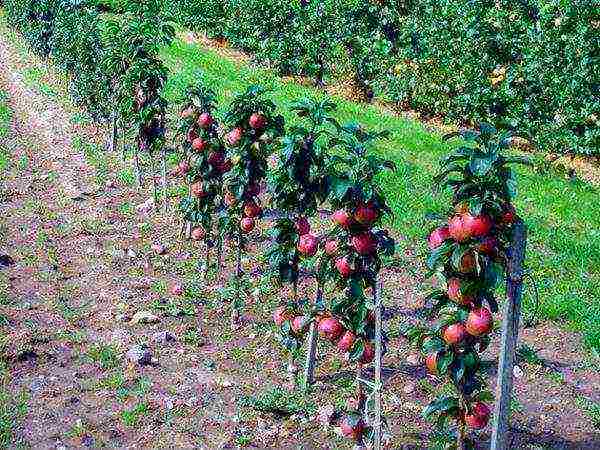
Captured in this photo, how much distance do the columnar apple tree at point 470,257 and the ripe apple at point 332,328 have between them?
716 millimetres

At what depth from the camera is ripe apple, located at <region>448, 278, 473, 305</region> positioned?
11.8ft

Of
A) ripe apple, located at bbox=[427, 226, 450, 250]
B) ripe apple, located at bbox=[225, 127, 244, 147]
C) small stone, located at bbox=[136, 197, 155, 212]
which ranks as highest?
ripe apple, located at bbox=[225, 127, 244, 147]

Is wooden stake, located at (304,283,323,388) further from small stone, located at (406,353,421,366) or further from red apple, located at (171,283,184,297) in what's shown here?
red apple, located at (171,283,184,297)

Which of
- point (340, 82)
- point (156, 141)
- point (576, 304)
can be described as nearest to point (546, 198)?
point (576, 304)

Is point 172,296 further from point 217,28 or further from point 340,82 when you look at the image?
point 217,28

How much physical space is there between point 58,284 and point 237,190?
2.28 m

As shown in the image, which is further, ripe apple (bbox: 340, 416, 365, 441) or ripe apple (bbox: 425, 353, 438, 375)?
ripe apple (bbox: 340, 416, 365, 441)

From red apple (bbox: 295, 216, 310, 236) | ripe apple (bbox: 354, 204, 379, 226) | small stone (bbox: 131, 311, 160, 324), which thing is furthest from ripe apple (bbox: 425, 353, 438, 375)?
small stone (bbox: 131, 311, 160, 324)

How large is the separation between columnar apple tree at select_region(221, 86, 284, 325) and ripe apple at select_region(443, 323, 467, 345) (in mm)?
2434

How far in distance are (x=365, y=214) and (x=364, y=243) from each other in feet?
0.61

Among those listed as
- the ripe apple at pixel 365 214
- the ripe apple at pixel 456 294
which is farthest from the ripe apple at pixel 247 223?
the ripe apple at pixel 456 294

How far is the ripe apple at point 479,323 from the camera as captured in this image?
3549 millimetres

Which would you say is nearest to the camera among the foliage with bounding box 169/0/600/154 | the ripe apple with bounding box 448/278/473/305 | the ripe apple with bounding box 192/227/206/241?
the ripe apple with bounding box 448/278/473/305

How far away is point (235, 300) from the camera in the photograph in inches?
246
